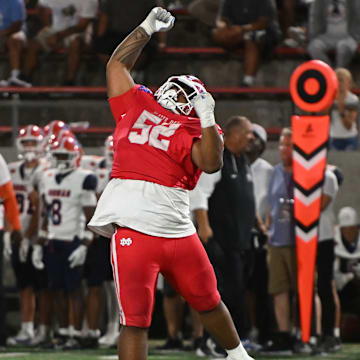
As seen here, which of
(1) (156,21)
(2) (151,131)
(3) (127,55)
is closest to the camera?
(2) (151,131)

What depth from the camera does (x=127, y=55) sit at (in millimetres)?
5816

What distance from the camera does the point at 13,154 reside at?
11.5 m

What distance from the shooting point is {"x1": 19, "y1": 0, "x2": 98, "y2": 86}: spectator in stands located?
12.9m

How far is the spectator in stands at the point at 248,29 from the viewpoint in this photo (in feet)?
39.8

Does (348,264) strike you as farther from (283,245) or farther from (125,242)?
(125,242)

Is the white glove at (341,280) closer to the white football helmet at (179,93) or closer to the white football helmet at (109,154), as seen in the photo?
the white football helmet at (109,154)

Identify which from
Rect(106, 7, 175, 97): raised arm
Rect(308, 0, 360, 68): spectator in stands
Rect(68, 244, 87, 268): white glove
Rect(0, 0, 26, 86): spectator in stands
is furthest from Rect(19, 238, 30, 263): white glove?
Rect(106, 7, 175, 97): raised arm

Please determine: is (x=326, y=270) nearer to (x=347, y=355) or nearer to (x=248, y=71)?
(x=347, y=355)

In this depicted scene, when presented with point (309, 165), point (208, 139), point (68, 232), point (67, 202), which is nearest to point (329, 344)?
point (309, 165)

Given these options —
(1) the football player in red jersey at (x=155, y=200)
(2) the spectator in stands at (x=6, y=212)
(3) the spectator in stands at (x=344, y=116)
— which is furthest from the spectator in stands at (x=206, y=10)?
(1) the football player in red jersey at (x=155, y=200)

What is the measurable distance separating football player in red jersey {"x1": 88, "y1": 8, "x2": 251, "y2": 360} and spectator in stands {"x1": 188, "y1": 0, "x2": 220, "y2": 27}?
719cm

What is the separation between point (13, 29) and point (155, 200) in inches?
306

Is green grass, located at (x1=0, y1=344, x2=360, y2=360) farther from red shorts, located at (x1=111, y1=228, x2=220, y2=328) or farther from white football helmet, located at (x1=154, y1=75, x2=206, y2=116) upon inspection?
white football helmet, located at (x1=154, y1=75, x2=206, y2=116)

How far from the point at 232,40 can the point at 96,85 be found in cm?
177
